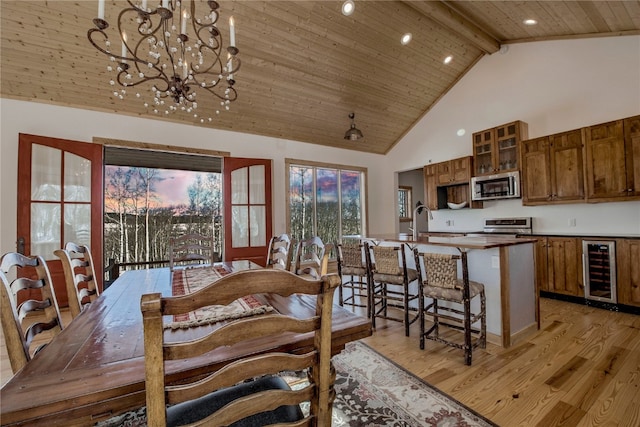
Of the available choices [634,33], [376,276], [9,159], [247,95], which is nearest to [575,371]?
[376,276]

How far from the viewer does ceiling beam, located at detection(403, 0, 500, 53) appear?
3.70 m

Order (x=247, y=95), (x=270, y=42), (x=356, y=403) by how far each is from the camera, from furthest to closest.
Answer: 1. (x=247, y=95)
2. (x=270, y=42)
3. (x=356, y=403)

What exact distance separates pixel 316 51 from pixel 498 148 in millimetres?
3401

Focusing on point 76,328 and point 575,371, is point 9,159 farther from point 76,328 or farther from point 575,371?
point 575,371

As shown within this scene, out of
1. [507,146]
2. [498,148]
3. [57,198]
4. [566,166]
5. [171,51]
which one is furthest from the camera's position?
[498,148]

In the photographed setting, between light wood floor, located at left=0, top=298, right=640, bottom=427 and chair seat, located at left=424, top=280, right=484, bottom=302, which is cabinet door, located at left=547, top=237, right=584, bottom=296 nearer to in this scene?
light wood floor, located at left=0, top=298, right=640, bottom=427

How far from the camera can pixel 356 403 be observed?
188 cm

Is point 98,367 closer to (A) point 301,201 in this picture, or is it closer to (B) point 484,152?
(A) point 301,201

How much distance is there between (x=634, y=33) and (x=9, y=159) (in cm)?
819

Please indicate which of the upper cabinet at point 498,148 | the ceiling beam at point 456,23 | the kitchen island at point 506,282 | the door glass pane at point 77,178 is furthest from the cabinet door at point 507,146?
the door glass pane at point 77,178

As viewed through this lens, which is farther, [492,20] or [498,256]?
[492,20]

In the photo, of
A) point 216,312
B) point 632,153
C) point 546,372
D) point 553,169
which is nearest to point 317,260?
point 216,312

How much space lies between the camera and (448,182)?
5551mm

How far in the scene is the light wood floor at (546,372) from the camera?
5.73ft
